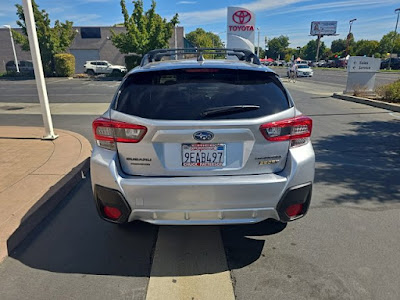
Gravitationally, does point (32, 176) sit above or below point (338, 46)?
below

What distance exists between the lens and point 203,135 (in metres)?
Answer: 2.30

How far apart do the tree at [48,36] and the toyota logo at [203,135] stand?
31498 mm

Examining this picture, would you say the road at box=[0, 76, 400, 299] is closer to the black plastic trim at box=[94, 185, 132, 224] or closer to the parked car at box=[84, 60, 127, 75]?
the black plastic trim at box=[94, 185, 132, 224]

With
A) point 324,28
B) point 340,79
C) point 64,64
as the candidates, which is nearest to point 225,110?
point 340,79

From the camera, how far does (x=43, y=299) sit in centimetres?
226

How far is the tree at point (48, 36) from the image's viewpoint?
2786cm

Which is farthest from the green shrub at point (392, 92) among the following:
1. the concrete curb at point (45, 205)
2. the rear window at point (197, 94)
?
the concrete curb at point (45, 205)

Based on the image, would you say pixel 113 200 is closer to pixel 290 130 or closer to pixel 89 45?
pixel 290 130

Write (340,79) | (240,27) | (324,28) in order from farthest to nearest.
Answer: (324,28) → (340,79) → (240,27)

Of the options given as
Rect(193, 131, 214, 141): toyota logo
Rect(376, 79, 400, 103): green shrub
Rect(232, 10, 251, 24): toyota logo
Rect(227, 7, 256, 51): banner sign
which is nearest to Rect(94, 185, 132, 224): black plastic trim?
Rect(193, 131, 214, 141): toyota logo

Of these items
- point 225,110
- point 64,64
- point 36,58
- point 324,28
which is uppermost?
point 324,28

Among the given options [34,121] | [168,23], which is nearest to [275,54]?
[168,23]

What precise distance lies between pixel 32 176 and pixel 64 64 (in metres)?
30.0

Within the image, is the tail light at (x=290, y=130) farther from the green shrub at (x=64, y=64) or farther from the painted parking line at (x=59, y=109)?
the green shrub at (x=64, y=64)
